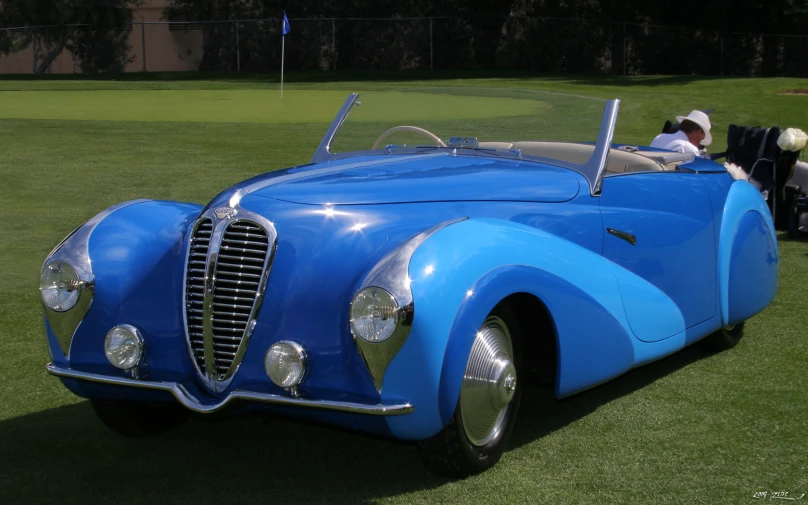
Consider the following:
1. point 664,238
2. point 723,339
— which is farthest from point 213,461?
point 723,339

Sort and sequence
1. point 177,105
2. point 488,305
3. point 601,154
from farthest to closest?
point 177,105
point 601,154
point 488,305

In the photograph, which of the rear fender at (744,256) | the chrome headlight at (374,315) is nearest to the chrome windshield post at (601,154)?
the rear fender at (744,256)

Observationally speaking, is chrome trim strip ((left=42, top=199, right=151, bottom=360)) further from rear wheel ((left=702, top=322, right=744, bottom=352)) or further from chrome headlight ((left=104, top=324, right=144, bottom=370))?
rear wheel ((left=702, top=322, right=744, bottom=352))

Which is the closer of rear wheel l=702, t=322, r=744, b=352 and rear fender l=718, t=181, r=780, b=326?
rear fender l=718, t=181, r=780, b=326

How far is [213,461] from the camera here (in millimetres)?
4184

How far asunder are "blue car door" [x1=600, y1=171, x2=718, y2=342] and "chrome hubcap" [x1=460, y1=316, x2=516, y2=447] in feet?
2.97

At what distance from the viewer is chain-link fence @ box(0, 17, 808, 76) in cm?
3425

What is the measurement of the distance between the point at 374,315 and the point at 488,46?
33.4 meters

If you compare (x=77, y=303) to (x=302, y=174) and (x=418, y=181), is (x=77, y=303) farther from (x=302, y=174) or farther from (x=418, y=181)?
(x=418, y=181)

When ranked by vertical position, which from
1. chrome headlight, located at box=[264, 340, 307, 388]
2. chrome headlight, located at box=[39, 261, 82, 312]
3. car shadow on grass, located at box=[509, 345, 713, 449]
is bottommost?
car shadow on grass, located at box=[509, 345, 713, 449]

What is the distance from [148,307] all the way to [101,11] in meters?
35.6

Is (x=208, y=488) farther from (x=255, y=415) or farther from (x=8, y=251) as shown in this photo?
(x=8, y=251)

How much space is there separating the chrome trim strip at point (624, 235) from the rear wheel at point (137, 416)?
2.08 metres

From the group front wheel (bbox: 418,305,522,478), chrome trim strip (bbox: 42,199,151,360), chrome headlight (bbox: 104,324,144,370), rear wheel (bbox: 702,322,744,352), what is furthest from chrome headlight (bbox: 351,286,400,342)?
rear wheel (bbox: 702,322,744,352)
